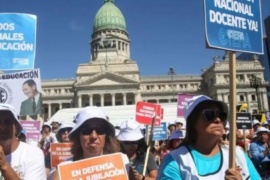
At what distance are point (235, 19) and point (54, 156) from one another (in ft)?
11.6

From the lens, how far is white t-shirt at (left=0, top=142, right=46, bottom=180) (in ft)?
8.81

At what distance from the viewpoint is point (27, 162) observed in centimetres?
272

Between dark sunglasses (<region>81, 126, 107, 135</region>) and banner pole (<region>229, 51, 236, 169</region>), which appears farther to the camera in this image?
dark sunglasses (<region>81, 126, 107, 135</region>)

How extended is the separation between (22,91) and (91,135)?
4060 mm

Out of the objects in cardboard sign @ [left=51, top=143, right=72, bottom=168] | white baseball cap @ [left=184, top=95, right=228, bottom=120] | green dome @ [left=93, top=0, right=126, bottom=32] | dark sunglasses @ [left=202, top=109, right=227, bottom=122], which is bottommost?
cardboard sign @ [left=51, top=143, right=72, bottom=168]

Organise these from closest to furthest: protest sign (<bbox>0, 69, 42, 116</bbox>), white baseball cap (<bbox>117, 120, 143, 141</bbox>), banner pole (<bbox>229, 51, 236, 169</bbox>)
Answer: banner pole (<bbox>229, 51, 236, 169</bbox>) → white baseball cap (<bbox>117, 120, 143, 141</bbox>) → protest sign (<bbox>0, 69, 42, 116</bbox>)

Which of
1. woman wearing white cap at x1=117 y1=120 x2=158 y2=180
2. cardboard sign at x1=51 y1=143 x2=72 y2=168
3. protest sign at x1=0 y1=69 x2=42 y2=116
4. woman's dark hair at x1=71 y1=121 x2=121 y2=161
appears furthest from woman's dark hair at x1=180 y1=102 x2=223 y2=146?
protest sign at x1=0 y1=69 x2=42 y2=116

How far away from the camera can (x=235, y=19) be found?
2.95 metres

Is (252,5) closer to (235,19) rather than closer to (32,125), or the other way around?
(235,19)

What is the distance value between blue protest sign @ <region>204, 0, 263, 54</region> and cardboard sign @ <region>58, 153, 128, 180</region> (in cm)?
111

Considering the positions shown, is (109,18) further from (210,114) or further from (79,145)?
(210,114)

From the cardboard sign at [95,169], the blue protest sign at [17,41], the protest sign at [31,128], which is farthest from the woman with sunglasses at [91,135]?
the protest sign at [31,128]

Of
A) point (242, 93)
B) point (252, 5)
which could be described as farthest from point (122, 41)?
point (252, 5)

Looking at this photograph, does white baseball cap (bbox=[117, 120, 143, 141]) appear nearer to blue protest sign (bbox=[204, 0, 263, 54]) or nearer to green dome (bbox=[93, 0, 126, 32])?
blue protest sign (bbox=[204, 0, 263, 54])
